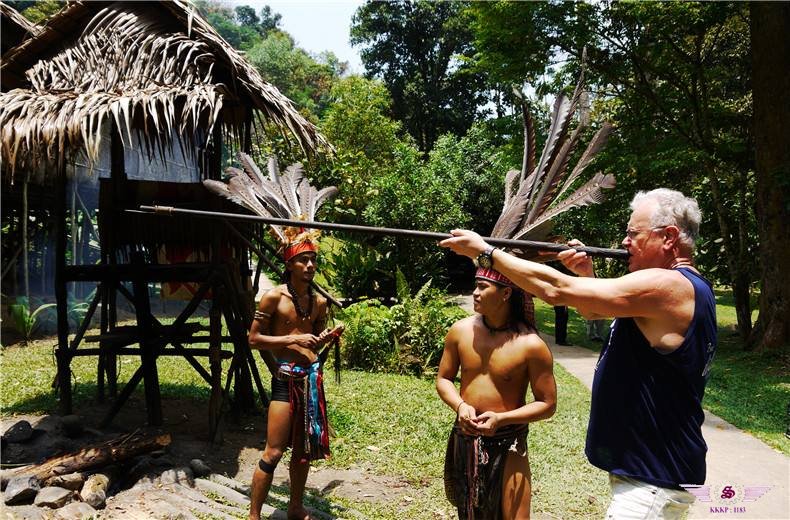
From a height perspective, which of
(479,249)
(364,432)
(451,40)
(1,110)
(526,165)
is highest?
(451,40)

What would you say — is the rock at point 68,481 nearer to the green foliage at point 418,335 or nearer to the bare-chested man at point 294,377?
the bare-chested man at point 294,377

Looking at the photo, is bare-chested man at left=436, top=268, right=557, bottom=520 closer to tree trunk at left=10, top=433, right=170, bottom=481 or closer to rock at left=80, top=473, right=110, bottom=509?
rock at left=80, top=473, right=110, bottom=509

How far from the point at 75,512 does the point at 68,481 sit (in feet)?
1.27

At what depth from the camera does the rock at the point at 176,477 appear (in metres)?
4.98

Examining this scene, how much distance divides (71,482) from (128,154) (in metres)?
8.99

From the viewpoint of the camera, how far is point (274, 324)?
4695 mm

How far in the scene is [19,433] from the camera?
558 centimetres

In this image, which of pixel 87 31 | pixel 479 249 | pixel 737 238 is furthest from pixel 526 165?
pixel 737 238

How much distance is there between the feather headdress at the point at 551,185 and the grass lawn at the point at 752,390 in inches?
192

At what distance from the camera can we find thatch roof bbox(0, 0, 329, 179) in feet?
18.3

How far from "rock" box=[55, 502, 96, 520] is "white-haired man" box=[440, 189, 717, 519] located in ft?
11.6

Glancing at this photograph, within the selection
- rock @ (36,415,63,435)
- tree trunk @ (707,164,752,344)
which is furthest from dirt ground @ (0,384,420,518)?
tree trunk @ (707,164,752,344)

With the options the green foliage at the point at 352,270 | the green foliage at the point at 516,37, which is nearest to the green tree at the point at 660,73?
the green foliage at the point at 516,37

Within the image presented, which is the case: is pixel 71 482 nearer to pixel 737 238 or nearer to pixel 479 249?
pixel 479 249
